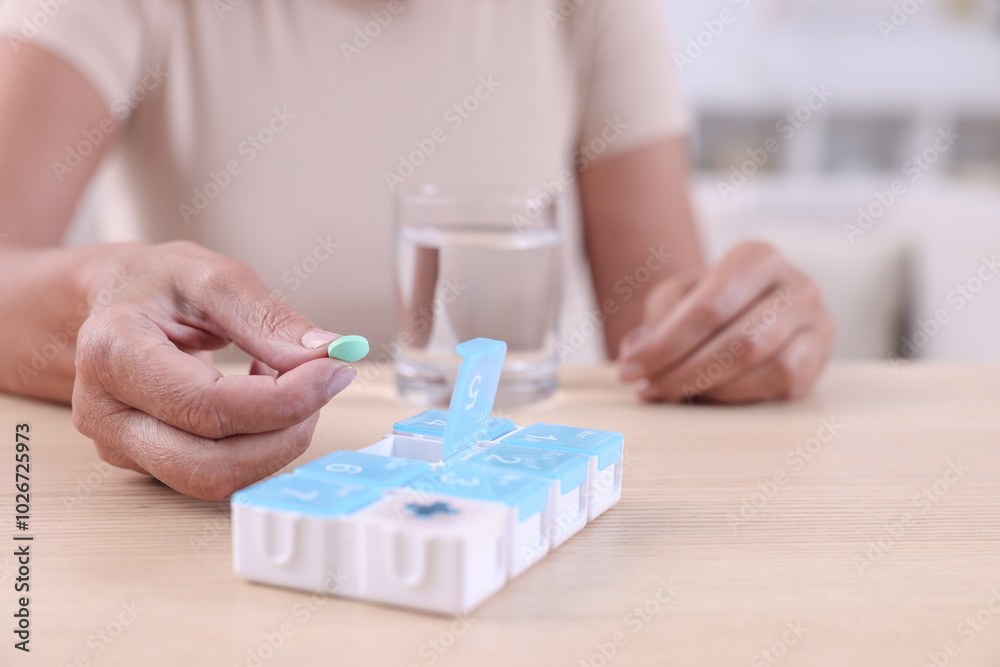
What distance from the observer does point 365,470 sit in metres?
0.40

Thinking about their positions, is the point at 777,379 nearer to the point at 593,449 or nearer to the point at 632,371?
the point at 632,371

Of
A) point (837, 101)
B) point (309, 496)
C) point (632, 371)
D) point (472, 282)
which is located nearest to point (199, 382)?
point (309, 496)

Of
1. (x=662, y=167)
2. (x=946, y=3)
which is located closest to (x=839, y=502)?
(x=662, y=167)

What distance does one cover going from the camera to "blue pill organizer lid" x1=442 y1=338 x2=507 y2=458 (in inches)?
16.9

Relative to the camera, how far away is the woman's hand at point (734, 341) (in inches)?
29.8

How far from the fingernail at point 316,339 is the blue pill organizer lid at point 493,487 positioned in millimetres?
93

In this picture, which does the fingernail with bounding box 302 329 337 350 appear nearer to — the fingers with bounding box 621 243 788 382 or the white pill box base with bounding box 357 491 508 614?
the white pill box base with bounding box 357 491 508 614

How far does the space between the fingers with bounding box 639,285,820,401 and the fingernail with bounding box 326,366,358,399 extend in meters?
0.39

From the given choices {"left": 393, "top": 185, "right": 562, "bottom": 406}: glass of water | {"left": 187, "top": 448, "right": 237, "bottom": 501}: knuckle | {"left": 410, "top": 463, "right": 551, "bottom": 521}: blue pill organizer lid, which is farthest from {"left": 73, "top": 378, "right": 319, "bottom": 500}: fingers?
{"left": 393, "top": 185, "right": 562, "bottom": 406}: glass of water

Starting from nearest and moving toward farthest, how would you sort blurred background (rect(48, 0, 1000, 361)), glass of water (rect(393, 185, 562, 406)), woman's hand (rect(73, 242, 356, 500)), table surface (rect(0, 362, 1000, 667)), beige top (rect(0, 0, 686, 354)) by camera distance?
table surface (rect(0, 362, 1000, 667)), woman's hand (rect(73, 242, 356, 500)), glass of water (rect(393, 185, 562, 406)), beige top (rect(0, 0, 686, 354)), blurred background (rect(48, 0, 1000, 361))

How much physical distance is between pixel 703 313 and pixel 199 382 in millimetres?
457

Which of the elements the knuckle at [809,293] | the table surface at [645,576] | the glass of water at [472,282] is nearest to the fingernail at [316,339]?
the table surface at [645,576]

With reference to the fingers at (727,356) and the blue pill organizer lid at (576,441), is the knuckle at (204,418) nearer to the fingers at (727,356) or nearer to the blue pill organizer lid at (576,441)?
the blue pill organizer lid at (576,441)

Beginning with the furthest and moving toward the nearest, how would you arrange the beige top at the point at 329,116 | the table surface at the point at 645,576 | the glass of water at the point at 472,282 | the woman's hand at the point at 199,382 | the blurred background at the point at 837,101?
1. the blurred background at the point at 837,101
2. the beige top at the point at 329,116
3. the glass of water at the point at 472,282
4. the woman's hand at the point at 199,382
5. the table surface at the point at 645,576
